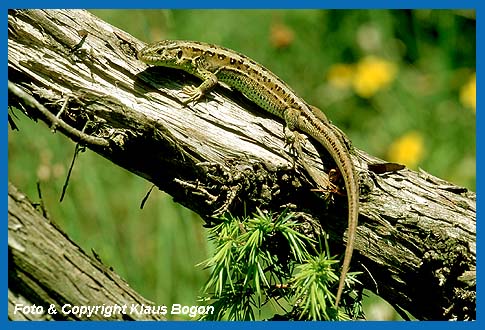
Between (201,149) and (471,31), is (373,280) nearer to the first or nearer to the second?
(201,149)

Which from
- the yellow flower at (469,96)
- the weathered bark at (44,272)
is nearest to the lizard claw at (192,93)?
the weathered bark at (44,272)

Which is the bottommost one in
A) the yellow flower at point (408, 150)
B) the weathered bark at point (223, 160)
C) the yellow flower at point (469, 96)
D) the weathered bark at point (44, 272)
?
the weathered bark at point (44, 272)

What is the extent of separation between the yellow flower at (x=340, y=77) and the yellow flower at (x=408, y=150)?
0.77 meters

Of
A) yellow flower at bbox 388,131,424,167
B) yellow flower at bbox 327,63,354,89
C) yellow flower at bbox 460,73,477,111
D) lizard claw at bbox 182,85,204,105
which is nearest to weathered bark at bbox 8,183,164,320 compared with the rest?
lizard claw at bbox 182,85,204,105

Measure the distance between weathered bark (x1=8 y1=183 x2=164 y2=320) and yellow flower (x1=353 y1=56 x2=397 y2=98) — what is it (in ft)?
13.3

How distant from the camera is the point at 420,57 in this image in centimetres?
603

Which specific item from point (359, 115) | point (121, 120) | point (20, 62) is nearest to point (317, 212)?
point (121, 120)

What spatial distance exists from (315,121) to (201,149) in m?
0.76

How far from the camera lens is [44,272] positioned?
198cm

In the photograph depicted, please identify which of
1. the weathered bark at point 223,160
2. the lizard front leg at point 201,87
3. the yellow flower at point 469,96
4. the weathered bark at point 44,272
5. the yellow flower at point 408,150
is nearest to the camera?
the weathered bark at point 44,272

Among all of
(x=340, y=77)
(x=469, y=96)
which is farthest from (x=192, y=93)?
(x=340, y=77)

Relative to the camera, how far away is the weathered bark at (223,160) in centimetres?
227

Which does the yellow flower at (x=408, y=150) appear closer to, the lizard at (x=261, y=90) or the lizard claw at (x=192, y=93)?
the lizard at (x=261, y=90)

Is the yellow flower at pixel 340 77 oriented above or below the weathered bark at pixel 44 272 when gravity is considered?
above
